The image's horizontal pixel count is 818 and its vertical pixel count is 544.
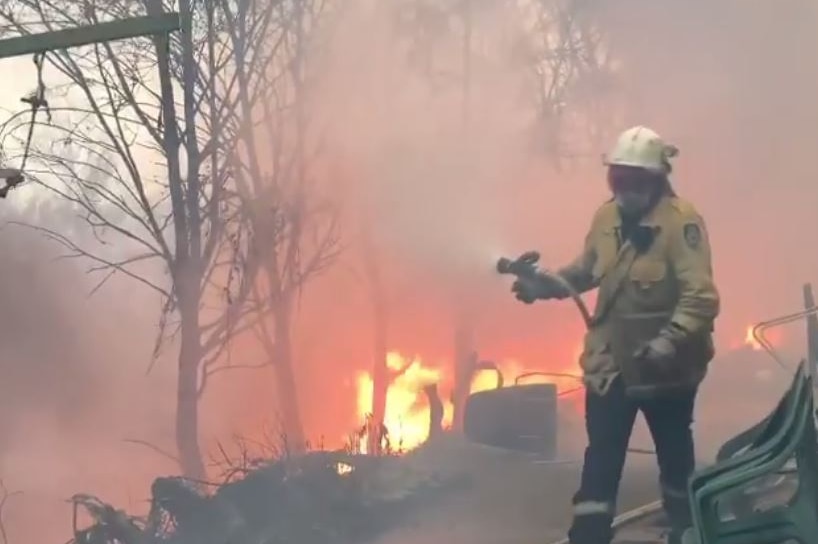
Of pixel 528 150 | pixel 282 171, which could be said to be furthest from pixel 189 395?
pixel 528 150

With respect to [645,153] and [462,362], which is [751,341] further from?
[645,153]

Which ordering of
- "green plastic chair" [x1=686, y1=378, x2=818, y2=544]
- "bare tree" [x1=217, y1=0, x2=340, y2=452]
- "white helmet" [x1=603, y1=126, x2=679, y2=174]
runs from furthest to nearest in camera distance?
"bare tree" [x1=217, y1=0, x2=340, y2=452], "white helmet" [x1=603, y1=126, x2=679, y2=174], "green plastic chair" [x1=686, y1=378, x2=818, y2=544]

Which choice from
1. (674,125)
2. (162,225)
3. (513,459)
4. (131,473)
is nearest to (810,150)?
(674,125)

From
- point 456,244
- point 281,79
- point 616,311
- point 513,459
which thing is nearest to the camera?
point 616,311

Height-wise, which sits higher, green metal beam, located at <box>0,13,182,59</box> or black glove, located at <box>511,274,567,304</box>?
green metal beam, located at <box>0,13,182,59</box>

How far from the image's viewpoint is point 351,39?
631 centimetres

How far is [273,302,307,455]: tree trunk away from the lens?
6.43 metres

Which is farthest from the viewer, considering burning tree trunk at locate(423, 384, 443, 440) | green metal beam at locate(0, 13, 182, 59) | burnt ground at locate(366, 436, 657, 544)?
burning tree trunk at locate(423, 384, 443, 440)

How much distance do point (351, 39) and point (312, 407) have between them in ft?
7.04

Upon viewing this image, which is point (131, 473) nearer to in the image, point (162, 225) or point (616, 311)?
point (162, 225)

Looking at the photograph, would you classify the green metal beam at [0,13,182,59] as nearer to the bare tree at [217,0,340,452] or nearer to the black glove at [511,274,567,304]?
the black glove at [511,274,567,304]

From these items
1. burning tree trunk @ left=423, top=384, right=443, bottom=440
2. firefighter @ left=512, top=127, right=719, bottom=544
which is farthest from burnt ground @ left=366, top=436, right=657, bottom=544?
firefighter @ left=512, top=127, right=719, bottom=544

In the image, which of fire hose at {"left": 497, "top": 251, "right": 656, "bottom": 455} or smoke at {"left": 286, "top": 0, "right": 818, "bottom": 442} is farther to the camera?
smoke at {"left": 286, "top": 0, "right": 818, "bottom": 442}

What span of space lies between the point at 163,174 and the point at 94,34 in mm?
2596
